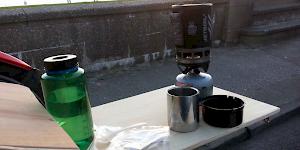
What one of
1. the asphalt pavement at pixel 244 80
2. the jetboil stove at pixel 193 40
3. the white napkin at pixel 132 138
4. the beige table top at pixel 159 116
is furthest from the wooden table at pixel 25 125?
the asphalt pavement at pixel 244 80

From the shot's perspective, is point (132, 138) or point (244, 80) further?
point (244, 80)

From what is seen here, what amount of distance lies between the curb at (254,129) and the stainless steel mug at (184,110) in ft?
3.93

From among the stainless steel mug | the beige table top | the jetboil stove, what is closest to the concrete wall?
the beige table top

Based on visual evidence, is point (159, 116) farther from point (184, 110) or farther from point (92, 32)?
point (92, 32)

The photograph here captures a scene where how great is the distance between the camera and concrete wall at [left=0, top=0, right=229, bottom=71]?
306 centimetres

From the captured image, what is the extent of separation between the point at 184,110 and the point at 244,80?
8.67 ft

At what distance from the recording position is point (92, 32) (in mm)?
3471

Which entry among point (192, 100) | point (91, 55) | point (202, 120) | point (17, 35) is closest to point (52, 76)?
point (192, 100)

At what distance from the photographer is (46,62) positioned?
2.92ft

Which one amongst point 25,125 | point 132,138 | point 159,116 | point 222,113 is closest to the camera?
point 25,125

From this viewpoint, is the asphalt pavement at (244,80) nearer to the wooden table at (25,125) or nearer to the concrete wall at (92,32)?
the concrete wall at (92,32)

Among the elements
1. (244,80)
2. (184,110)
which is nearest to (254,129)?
(244,80)

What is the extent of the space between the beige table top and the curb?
984mm

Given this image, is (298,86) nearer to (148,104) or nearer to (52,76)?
(148,104)
